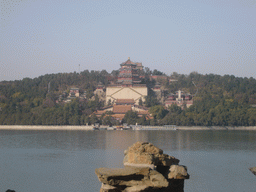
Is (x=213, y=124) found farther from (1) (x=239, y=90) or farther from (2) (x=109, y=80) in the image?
(2) (x=109, y=80)

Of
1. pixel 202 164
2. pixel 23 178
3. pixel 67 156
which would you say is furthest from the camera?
pixel 67 156

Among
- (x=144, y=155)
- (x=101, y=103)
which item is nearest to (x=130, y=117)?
(x=101, y=103)

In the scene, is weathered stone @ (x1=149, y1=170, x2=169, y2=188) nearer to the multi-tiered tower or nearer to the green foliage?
the green foliage

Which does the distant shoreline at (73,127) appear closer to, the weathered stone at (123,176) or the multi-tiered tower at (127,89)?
the multi-tiered tower at (127,89)

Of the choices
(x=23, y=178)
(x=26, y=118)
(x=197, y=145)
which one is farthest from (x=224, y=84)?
(x=23, y=178)

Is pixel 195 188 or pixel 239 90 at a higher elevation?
pixel 239 90

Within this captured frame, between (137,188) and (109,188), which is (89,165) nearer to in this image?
(109,188)

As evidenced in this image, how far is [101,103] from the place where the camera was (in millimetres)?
65438

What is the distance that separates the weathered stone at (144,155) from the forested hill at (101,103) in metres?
45.4

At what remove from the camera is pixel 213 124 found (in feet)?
170

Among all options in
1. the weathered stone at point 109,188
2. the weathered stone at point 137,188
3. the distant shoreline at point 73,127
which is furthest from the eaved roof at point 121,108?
the weathered stone at point 137,188

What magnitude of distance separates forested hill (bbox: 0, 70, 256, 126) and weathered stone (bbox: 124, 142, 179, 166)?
45415 mm

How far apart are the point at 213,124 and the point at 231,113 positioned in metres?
2.72

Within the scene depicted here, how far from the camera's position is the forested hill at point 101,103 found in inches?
2093
